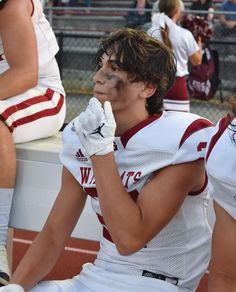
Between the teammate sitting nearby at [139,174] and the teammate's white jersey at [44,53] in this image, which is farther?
the teammate's white jersey at [44,53]

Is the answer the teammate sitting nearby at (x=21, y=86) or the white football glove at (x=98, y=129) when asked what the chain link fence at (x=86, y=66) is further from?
the white football glove at (x=98, y=129)

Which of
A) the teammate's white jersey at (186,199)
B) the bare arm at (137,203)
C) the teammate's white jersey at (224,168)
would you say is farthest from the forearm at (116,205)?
the teammate's white jersey at (224,168)

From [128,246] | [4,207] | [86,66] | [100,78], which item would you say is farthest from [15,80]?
[86,66]

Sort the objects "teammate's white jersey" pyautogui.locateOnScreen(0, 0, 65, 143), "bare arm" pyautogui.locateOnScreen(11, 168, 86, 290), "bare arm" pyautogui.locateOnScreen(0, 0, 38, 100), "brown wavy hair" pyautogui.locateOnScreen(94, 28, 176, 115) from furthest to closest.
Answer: "teammate's white jersey" pyautogui.locateOnScreen(0, 0, 65, 143) → "bare arm" pyautogui.locateOnScreen(0, 0, 38, 100) → "bare arm" pyautogui.locateOnScreen(11, 168, 86, 290) → "brown wavy hair" pyautogui.locateOnScreen(94, 28, 176, 115)

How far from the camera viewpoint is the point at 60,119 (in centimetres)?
264

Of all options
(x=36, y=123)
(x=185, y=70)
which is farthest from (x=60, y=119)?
(x=185, y=70)

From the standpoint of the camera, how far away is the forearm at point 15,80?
2371 mm

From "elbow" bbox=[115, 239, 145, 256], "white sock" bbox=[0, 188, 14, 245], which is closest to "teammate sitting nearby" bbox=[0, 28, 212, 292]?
"elbow" bbox=[115, 239, 145, 256]

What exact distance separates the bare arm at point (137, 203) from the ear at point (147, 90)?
0.23m

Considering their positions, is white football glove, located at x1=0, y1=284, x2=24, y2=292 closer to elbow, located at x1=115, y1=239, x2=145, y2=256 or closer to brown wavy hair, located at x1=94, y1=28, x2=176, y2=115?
elbow, located at x1=115, y1=239, x2=145, y2=256

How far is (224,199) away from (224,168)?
8cm

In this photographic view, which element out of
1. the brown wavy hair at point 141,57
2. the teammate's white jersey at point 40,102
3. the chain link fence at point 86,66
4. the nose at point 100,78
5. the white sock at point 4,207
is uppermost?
the brown wavy hair at point 141,57

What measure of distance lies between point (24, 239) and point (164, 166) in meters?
2.47

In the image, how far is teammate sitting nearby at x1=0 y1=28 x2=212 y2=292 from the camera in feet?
5.46
